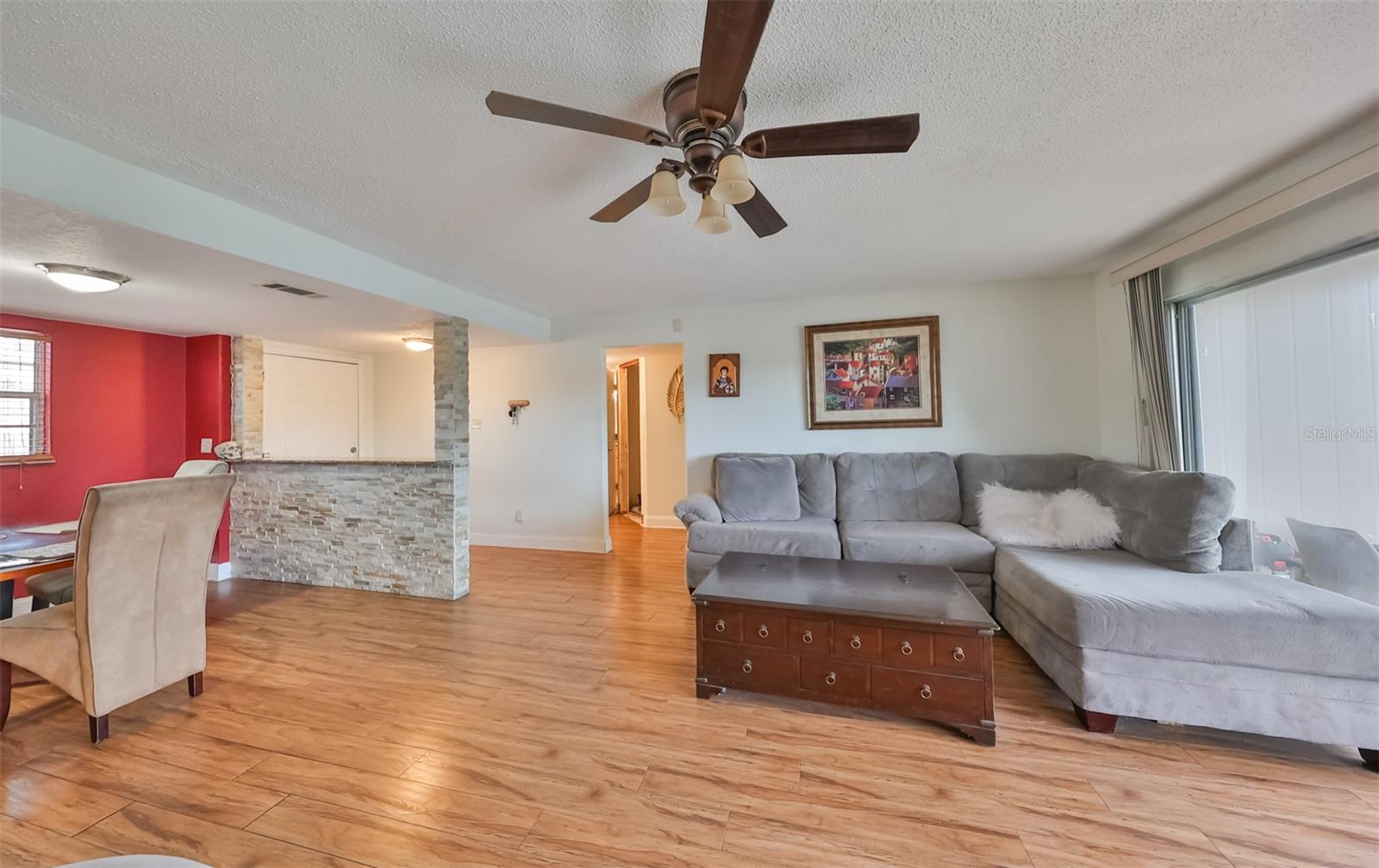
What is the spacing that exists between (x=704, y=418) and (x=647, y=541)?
1682mm

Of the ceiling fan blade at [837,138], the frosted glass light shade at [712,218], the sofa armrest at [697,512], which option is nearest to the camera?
the ceiling fan blade at [837,138]

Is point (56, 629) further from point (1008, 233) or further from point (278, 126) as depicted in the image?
point (1008, 233)

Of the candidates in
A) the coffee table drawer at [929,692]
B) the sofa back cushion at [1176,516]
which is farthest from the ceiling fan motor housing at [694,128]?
the sofa back cushion at [1176,516]

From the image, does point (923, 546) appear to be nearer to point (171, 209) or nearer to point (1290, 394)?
point (1290, 394)

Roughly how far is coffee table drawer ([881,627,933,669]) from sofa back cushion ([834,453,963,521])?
1.76m

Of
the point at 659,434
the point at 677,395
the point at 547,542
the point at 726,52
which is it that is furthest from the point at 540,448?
the point at 726,52

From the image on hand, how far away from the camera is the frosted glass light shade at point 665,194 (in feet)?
4.81

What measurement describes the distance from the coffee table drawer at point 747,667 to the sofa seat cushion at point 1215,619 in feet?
3.85

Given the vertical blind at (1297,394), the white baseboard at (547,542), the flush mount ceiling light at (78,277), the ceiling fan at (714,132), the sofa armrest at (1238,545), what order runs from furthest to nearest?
1. the white baseboard at (547,542)
2. the flush mount ceiling light at (78,277)
3. the sofa armrest at (1238,545)
4. the vertical blind at (1297,394)
5. the ceiling fan at (714,132)

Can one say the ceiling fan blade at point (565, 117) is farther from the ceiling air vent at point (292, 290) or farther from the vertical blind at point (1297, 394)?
the vertical blind at point (1297, 394)

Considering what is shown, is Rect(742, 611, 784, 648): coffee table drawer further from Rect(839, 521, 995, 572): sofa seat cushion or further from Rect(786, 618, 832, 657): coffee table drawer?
Rect(839, 521, 995, 572): sofa seat cushion

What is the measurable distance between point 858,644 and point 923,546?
1298mm

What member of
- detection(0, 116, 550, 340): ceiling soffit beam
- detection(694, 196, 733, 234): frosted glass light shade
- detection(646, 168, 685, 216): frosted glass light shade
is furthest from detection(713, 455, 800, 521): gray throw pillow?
A: detection(0, 116, 550, 340): ceiling soffit beam

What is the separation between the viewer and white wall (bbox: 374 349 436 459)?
539 cm
